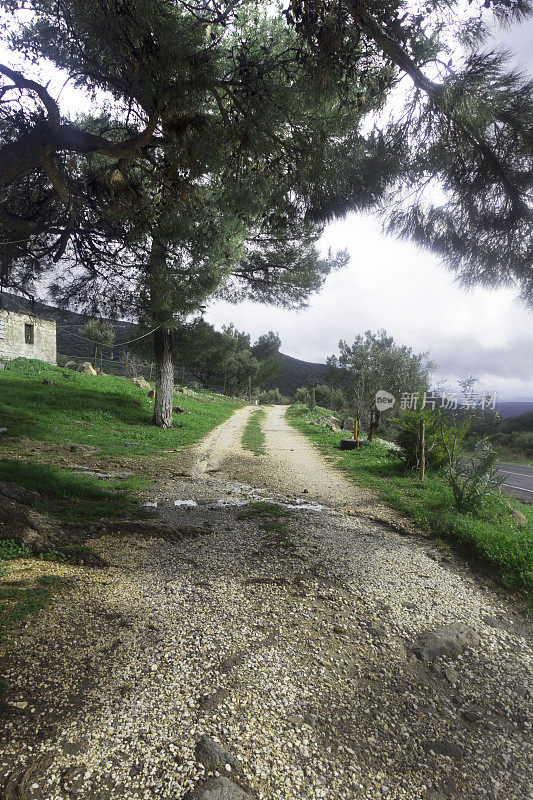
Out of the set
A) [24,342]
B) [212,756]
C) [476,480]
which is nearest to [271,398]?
[24,342]

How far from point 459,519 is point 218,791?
4.33 meters

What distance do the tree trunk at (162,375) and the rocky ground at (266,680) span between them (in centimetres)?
944

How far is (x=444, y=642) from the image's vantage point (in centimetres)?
267

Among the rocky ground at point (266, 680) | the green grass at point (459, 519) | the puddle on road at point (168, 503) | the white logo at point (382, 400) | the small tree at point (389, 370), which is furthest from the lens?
the small tree at point (389, 370)

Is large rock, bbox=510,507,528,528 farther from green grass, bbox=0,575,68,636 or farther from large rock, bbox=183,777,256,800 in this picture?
green grass, bbox=0,575,68,636

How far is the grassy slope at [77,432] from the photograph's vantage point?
5.03 metres

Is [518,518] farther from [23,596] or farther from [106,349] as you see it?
[106,349]

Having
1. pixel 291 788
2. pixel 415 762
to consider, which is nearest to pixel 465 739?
pixel 415 762

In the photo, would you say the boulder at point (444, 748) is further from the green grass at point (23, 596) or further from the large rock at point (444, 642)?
the green grass at point (23, 596)

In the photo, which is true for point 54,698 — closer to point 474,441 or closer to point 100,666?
point 100,666

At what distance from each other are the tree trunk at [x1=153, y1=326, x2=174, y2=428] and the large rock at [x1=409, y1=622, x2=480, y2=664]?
11.5 m

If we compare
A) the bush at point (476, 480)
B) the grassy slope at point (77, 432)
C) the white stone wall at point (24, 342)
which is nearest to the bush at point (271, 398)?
the white stone wall at point (24, 342)

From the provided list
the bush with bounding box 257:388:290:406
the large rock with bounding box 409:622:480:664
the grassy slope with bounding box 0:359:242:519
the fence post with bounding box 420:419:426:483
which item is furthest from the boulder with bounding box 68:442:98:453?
the bush with bounding box 257:388:290:406

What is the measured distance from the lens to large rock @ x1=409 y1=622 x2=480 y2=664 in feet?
8.36
